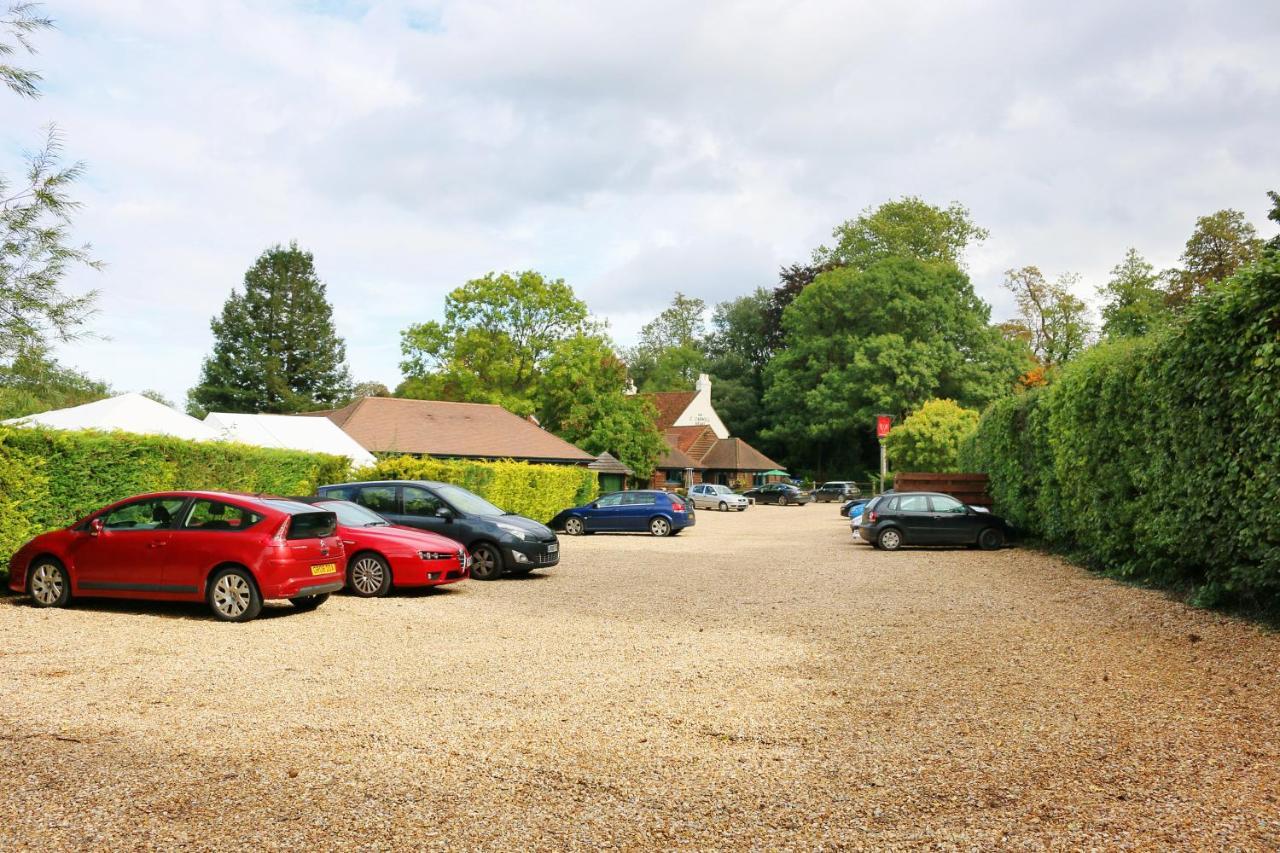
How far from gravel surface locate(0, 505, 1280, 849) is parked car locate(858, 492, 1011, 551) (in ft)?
32.3

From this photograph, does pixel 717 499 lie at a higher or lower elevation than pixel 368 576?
higher

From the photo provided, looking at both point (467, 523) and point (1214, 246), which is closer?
point (467, 523)

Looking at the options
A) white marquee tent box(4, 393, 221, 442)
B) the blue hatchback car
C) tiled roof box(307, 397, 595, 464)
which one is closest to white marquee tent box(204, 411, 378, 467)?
white marquee tent box(4, 393, 221, 442)

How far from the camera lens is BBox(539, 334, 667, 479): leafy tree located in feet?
175

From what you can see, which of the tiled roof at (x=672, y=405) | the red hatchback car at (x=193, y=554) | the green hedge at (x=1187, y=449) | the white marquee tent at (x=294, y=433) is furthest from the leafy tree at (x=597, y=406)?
the red hatchback car at (x=193, y=554)

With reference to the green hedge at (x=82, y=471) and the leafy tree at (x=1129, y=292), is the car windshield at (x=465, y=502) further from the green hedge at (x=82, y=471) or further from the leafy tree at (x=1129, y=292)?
the leafy tree at (x=1129, y=292)

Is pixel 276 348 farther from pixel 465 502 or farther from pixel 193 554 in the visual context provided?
pixel 193 554

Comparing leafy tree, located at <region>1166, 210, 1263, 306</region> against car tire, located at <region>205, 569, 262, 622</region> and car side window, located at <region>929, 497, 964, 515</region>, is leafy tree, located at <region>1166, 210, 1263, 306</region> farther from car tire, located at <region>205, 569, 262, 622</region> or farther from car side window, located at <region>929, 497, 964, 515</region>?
car tire, located at <region>205, 569, 262, 622</region>

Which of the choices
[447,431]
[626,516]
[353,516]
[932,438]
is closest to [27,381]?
[353,516]

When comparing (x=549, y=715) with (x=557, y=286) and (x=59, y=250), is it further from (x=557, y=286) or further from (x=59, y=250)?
(x=557, y=286)

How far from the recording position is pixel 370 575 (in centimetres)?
1299

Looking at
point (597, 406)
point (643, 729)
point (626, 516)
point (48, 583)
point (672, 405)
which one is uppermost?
point (672, 405)

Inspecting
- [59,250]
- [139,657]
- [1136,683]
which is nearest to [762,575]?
[1136,683]

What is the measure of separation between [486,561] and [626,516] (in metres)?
12.5
